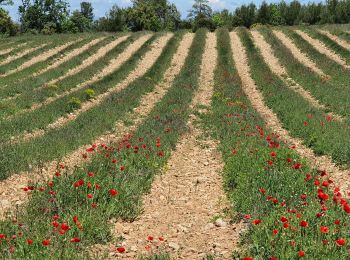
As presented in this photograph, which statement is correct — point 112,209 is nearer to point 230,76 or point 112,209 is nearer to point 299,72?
point 230,76

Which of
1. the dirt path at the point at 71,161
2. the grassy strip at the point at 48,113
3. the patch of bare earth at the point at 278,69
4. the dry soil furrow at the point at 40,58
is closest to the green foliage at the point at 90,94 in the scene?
the grassy strip at the point at 48,113

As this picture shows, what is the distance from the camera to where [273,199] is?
269 inches

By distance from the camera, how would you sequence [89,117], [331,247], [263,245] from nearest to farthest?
[331,247]
[263,245]
[89,117]

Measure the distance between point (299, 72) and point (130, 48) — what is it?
20773mm

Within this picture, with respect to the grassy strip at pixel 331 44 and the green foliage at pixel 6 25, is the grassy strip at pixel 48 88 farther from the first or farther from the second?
the green foliage at pixel 6 25

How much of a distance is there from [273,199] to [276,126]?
10.9 m

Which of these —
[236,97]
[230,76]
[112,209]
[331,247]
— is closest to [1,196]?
[112,209]

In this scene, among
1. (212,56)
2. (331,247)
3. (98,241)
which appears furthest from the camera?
(212,56)

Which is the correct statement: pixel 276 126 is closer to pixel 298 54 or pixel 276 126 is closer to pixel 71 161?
pixel 71 161

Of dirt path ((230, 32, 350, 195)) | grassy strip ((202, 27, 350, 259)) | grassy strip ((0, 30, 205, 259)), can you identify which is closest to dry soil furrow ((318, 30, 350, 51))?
dirt path ((230, 32, 350, 195))

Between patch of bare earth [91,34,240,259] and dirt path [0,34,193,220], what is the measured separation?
2385 mm

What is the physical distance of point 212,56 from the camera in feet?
130

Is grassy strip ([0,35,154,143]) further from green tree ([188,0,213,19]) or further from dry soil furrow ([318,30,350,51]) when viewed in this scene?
green tree ([188,0,213,19])

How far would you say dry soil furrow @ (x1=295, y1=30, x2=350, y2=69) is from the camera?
113 feet
